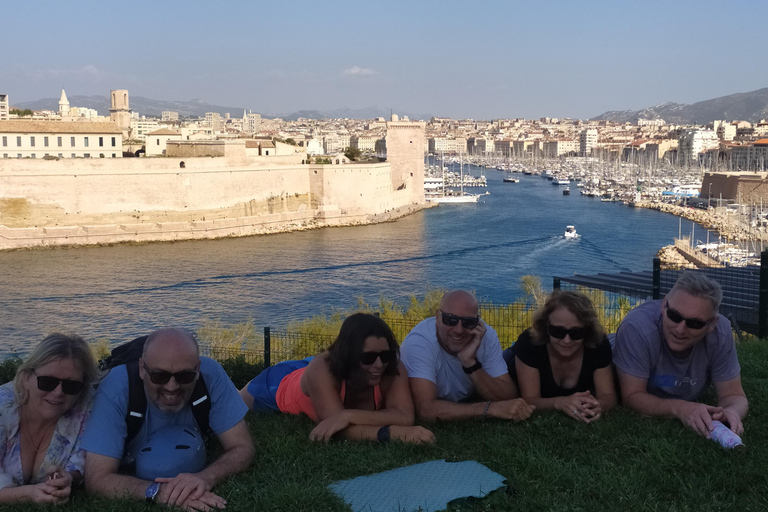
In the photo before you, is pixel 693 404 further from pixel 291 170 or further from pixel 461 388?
pixel 291 170

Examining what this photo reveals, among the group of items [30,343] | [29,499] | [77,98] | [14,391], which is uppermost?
[77,98]

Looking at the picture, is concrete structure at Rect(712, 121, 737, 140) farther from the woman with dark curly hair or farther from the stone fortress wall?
the woman with dark curly hair

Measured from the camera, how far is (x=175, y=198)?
65.8 feet

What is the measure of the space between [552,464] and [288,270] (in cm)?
1390

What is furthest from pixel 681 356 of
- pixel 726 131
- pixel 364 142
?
pixel 364 142

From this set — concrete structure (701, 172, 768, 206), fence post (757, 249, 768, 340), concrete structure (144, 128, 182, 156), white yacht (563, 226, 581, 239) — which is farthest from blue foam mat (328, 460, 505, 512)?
concrete structure (701, 172, 768, 206)

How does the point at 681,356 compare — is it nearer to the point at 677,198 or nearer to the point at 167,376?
the point at 167,376

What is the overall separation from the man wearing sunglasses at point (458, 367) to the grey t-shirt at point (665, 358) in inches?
9.8

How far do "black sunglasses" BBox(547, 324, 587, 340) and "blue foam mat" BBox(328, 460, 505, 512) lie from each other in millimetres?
382

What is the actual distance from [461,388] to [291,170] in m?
21.1

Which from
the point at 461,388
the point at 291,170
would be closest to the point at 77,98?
the point at 291,170

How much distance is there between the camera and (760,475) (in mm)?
Result: 1347

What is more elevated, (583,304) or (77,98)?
(77,98)

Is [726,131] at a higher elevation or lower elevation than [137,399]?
higher
